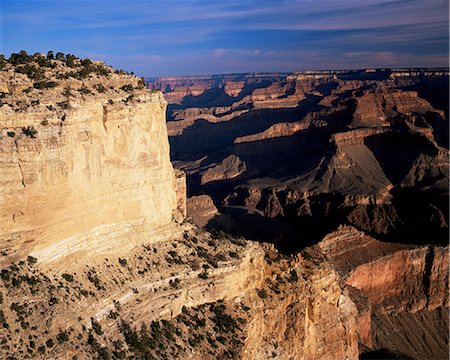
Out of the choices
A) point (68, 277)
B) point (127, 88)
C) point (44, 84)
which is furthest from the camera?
point (127, 88)

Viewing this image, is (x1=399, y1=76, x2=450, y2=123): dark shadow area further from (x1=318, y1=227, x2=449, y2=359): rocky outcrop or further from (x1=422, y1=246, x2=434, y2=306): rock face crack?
(x1=318, y1=227, x2=449, y2=359): rocky outcrop

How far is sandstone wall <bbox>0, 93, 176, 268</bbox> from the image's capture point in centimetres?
1900

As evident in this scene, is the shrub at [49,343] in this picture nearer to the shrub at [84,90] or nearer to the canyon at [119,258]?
the canyon at [119,258]

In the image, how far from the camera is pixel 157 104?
2430 cm

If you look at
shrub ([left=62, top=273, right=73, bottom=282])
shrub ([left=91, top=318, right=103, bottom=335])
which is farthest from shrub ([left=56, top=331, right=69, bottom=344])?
shrub ([left=62, top=273, right=73, bottom=282])

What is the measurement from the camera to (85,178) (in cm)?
2102

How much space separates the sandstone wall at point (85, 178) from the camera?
1900 centimetres

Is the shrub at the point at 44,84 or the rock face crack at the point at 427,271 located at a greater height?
the shrub at the point at 44,84

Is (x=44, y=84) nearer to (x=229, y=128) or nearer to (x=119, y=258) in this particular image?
(x=119, y=258)

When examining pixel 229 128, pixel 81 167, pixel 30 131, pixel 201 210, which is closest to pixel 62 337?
pixel 81 167

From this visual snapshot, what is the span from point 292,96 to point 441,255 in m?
142

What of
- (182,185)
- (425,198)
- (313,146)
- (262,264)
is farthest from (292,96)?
(262,264)

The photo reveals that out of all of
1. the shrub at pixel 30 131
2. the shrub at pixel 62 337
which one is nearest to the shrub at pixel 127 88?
the shrub at pixel 30 131

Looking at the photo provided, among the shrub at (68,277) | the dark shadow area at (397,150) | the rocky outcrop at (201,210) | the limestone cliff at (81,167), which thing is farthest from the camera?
the dark shadow area at (397,150)
